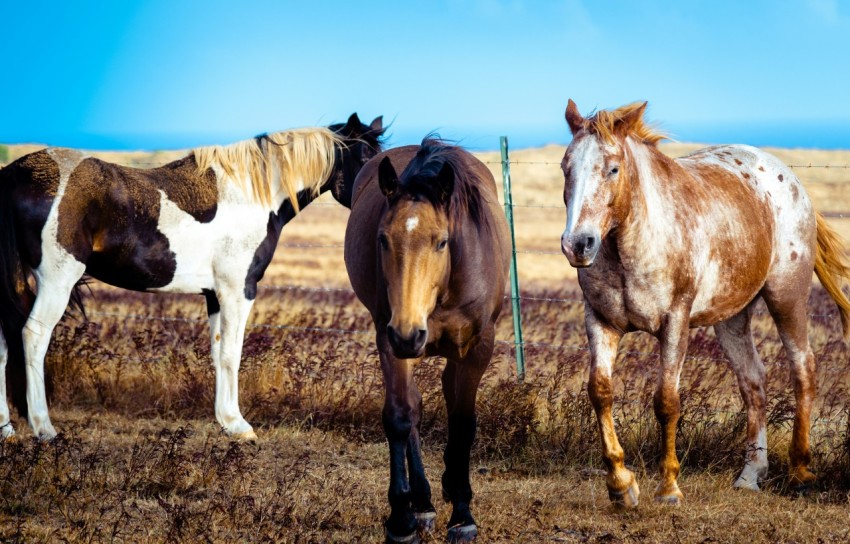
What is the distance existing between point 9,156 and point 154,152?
580cm

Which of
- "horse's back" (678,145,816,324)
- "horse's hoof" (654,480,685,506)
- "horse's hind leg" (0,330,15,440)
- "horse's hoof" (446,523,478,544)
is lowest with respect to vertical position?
"horse's hoof" (654,480,685,506)

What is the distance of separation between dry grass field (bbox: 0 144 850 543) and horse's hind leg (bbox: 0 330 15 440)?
374mm

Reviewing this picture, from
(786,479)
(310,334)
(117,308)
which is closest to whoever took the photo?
(786,479)

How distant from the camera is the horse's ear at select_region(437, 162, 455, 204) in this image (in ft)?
13.3

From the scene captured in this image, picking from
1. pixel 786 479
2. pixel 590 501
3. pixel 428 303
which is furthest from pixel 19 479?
pixel 786 479

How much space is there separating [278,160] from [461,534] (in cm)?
366

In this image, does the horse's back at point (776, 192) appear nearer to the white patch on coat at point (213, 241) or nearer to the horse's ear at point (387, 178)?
the horse's ear at point (387, 178)

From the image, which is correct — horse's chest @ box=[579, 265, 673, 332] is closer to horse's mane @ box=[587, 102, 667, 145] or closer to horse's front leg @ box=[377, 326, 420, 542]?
horse's mane @ box=[587, 102, 667, 145]

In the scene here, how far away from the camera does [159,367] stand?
7359mm

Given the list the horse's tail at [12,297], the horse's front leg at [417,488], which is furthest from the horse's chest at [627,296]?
the horse's tail at [12,297]

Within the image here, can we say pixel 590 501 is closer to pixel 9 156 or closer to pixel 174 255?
pixel 174 255

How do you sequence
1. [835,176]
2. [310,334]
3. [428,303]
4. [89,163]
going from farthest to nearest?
[835,176] → [310,334] → [89,163] → [428,303]

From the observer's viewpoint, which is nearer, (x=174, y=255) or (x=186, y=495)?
(x=186, y=495)

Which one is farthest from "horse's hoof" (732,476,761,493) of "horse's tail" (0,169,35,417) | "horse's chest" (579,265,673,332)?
"horse's tail" (0,169,35,417)
